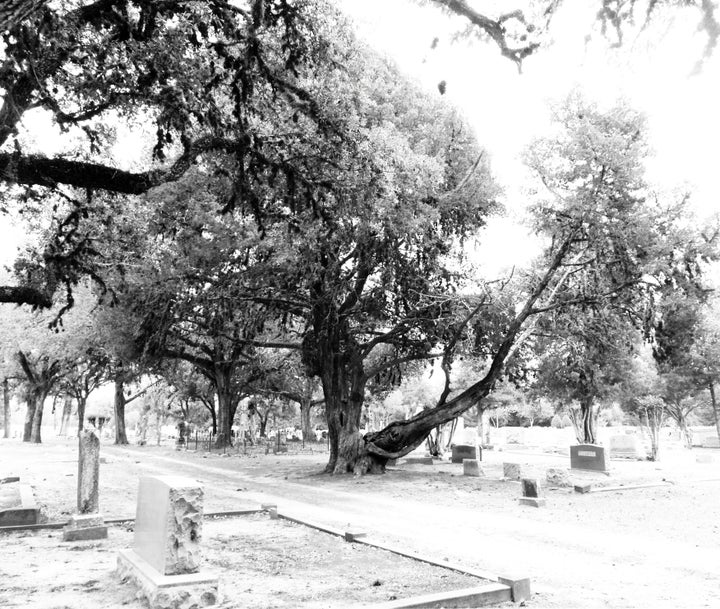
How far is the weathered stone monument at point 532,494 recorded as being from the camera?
14.1m

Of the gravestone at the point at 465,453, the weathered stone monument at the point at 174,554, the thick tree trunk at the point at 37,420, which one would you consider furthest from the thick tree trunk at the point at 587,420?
the thick tree trunk at the point at 37,420

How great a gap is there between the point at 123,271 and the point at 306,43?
913 cm

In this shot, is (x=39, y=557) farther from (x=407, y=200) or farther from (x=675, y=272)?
(x=675, y=272)

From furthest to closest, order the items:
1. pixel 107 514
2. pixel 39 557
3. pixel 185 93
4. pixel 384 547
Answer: pixel 107 514 < pixel 185 93 < pixel 384 547 < pixel 39 557

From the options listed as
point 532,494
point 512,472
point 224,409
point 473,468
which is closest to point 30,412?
point 224,409

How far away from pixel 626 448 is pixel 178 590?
34.6 m

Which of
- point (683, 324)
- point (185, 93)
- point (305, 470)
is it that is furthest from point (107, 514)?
point (683, 324)

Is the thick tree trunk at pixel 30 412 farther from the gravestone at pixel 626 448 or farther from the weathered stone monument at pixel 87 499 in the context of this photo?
the gravestone at pixel 626 448

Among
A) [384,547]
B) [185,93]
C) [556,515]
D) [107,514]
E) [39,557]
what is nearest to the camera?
[39,557]

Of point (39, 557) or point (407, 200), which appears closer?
point (39, 557)

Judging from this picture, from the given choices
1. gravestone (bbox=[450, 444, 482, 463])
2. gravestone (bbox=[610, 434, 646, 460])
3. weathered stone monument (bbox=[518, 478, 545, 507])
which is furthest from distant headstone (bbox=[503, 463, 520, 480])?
gravestone (bbox=[610, 434, 646, 460])

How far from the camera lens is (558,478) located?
17797 mm

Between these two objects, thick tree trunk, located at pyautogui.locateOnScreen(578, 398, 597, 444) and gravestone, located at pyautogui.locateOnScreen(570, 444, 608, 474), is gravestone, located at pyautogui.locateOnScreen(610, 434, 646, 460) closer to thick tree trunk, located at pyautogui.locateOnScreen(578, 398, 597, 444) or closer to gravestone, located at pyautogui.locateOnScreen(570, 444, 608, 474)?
thick tree trunk, located at pyautogui.locateOnScreen(578, 398, 597, 444)

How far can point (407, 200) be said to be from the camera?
1399 cm
